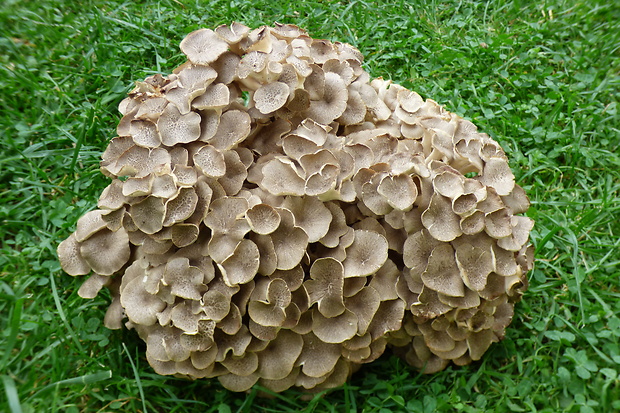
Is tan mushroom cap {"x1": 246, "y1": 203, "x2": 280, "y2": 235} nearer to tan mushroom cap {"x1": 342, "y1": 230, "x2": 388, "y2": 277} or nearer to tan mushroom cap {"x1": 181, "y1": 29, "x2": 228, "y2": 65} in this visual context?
tan mushroom cap {"x1": 342, "y1": 230, "x2": 388, "y2": 277}

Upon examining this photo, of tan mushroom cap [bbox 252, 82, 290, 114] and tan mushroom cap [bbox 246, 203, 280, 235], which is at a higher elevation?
tan mushroom cap [bbox 252, 82, 290, 114]

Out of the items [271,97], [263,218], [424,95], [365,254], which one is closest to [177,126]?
[271,97]

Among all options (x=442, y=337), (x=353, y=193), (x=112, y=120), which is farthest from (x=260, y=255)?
(x=112, y=120)

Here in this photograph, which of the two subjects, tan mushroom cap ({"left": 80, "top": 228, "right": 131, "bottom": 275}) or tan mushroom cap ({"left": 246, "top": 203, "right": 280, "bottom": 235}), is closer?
tan mushroom cap ({"left": 246, "top": 203, "right": 280, "bottom": 235})

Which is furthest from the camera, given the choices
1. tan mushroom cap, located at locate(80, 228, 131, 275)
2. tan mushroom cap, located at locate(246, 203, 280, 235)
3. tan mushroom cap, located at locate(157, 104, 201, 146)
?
tan mushroom cap, located at locate(80, 228, 131, 275)

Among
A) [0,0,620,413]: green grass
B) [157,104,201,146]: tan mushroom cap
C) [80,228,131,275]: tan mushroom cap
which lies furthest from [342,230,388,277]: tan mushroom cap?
[80,228,131,275]: tan mushroom cap

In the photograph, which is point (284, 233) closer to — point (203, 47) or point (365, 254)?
point (365, 254)
